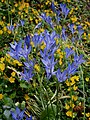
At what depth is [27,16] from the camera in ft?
13.6

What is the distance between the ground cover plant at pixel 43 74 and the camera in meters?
1.80

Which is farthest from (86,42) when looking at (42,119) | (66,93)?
(42,119)

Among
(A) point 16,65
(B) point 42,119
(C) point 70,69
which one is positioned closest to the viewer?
(C) point 70,69

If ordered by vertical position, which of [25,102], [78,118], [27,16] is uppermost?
[27,16]

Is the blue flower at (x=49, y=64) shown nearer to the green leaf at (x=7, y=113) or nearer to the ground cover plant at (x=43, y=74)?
A: the ground cover plant at (x=43, y=74)

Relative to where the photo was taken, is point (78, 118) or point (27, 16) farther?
point (27, 16)

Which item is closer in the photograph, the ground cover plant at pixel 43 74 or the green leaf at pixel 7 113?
the ground cover plant at pixel 43 74

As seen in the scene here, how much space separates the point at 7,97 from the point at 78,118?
1.88 feet

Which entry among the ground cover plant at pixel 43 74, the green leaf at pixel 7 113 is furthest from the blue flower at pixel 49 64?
the green leaf at pixel 7 113

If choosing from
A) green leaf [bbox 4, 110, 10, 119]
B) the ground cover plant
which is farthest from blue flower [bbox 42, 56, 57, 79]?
green leaf [bbox 4, 110, 10, 119]

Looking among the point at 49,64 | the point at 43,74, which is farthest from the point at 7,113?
the point at 49,64

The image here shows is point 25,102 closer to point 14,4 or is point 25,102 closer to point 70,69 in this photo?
point 70,69

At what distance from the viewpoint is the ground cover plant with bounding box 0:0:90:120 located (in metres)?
1.80

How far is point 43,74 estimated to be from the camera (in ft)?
8.01
